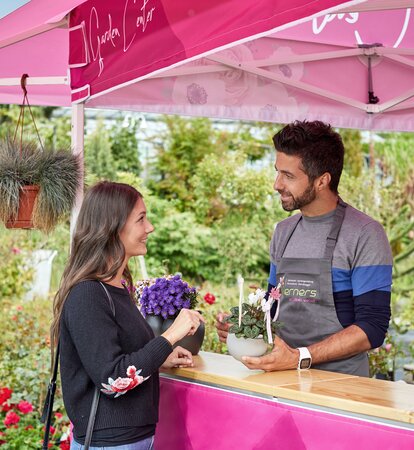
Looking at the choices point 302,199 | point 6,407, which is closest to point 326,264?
point 302,199

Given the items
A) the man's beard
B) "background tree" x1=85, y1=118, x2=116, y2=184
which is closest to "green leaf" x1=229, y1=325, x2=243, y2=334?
the man's beard

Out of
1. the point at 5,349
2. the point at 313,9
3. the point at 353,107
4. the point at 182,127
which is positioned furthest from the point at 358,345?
the point at 182,127

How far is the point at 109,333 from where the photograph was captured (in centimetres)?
245

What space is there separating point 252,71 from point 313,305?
5.81 feet

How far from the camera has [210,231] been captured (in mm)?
11453

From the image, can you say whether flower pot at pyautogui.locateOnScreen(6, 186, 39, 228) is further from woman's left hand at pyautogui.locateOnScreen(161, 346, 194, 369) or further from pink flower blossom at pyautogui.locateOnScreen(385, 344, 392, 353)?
pink flower blossom at pyautogui.locateOnScreen(385, 344, 392, 353)

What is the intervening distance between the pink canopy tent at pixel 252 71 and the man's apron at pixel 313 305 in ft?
3.30

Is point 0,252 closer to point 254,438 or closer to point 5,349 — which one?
point 5,349

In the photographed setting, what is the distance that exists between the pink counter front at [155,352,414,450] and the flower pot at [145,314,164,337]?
158 mm

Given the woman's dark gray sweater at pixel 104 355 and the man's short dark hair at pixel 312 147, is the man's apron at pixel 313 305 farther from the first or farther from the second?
the woman's dark gray sweater at pixel 104 355

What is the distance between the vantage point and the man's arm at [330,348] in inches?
111

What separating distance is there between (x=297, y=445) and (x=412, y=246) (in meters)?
8.25

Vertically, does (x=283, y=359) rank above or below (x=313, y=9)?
below

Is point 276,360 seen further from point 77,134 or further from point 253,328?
point 77,134
